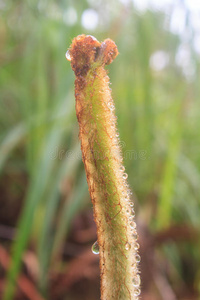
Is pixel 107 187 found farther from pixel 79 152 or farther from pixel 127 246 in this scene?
pixel 79 152

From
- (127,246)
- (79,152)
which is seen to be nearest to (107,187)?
(127,246)

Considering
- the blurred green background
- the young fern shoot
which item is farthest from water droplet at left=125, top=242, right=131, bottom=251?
the blurred green background

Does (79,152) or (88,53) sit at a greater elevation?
(79,152)

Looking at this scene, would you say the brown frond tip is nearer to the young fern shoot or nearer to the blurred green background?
the young fern shoot

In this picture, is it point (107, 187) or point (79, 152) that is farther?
point (79, 152)

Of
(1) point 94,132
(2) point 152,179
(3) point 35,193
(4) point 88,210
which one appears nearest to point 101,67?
(1) point 94,132

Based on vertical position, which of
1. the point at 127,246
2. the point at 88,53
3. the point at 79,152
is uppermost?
the point at 79,152

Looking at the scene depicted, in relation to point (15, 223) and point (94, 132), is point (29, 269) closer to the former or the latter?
point (15, 223)
